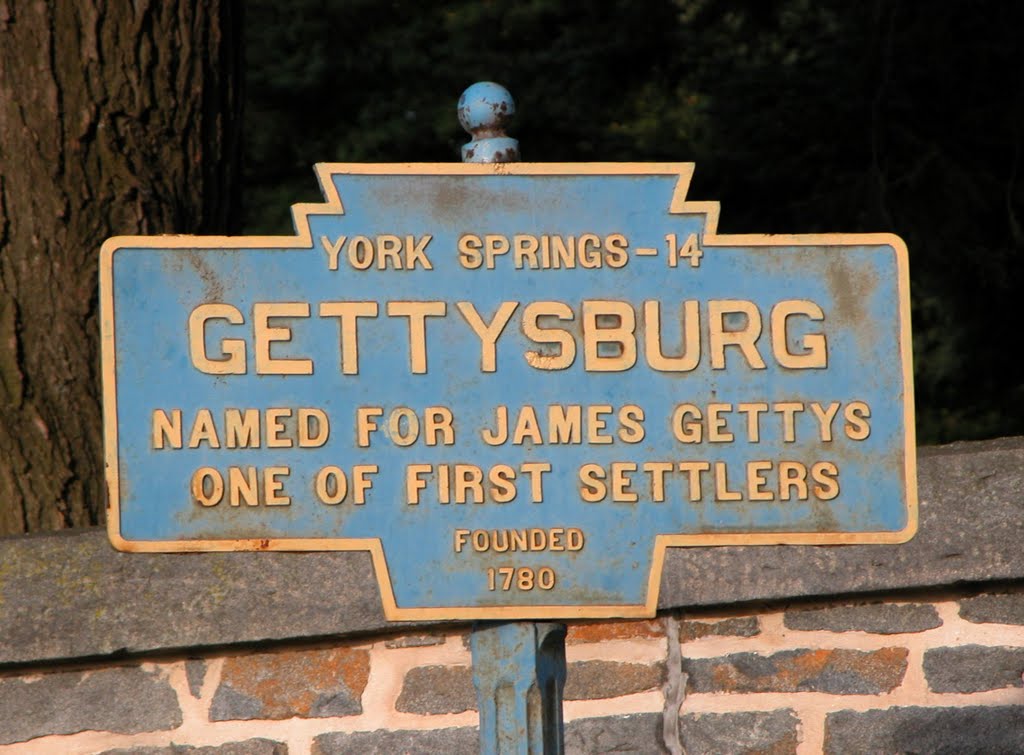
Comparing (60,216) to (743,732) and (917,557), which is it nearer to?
(743,732)

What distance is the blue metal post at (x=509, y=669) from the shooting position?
2.04 meters

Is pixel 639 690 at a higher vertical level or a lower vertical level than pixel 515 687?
lower

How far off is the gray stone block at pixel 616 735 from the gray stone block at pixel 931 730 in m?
0.34

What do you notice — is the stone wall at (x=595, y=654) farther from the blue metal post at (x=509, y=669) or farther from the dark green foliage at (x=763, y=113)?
the dark green foliage at (x=763, y=113)

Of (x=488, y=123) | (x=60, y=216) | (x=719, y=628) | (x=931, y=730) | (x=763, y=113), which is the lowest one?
(x=931, y=730)

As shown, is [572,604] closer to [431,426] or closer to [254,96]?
[431,426]

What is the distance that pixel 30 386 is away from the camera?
136 inches

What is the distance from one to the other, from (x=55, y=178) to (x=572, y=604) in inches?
76.6

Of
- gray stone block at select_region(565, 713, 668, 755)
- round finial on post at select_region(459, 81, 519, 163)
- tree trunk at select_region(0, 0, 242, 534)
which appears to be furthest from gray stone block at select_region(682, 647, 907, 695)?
tree trunk at select_region(0, 0, 242, 534)

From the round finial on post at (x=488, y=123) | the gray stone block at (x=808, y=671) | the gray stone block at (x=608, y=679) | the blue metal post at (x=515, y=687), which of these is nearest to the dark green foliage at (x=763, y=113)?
the gray stone block at (x=808, y=671)

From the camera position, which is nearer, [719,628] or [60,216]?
[719,628]

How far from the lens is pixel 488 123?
2096 mm

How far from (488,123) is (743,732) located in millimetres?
1449

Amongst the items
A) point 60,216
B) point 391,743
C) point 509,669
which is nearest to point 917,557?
point 391,743
